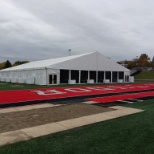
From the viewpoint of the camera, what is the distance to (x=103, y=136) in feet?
20.4

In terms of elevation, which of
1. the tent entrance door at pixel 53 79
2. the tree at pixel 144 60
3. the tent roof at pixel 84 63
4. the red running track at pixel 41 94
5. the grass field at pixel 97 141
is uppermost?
the tree at pixel 144 60

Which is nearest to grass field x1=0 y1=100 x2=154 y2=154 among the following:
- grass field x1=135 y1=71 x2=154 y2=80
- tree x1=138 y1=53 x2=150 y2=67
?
grass field x1=135 y1=71 x2=154 y2=80

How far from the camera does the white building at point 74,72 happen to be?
35.4 meters

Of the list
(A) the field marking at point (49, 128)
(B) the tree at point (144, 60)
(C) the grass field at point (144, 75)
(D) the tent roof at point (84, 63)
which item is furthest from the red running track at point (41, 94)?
(B) the tree at point (144, 60)

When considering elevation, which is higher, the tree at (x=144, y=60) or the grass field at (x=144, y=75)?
the tree at (x=144, y=60)

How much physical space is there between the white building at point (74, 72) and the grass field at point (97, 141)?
91.5ft

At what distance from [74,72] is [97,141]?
3337 cm

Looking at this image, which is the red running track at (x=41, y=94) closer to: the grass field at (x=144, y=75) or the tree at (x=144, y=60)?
the grass field at (x=144, y=75)

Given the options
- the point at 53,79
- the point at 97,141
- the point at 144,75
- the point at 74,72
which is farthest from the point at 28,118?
the point at 144,75

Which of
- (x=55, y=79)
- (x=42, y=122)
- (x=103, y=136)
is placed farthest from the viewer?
(x=55, y=79)

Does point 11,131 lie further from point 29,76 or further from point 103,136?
point 29,76

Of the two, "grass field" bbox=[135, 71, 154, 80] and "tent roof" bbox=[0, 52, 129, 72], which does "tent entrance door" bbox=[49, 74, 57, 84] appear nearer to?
"tent roof" bbox=[0, 52, 129, 72]

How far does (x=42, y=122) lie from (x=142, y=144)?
12.6 feet

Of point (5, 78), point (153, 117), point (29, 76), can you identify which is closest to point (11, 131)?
point (153, 117)
